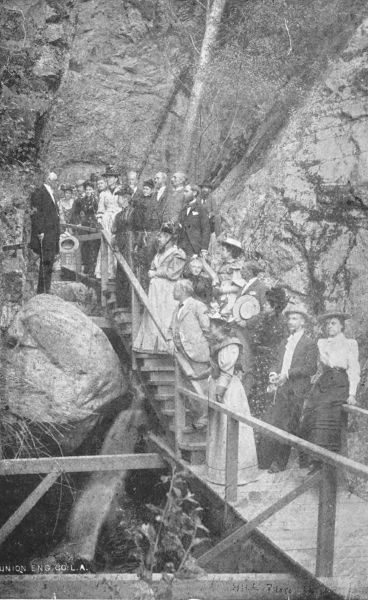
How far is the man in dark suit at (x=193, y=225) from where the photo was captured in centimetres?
496

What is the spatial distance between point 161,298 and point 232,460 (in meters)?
1.39

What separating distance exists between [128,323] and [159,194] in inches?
45.3

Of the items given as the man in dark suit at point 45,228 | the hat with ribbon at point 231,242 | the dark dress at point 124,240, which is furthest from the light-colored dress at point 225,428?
the man in dark suit at point 45,228

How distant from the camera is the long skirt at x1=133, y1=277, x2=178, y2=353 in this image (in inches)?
205

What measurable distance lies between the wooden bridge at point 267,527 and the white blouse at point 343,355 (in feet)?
0.70

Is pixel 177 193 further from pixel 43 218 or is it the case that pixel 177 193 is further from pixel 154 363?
pixel 154 363

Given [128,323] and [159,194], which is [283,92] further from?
[128,323]

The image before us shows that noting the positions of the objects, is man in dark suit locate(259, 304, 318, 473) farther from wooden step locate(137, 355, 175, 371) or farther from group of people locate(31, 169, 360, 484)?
wooden step locate(137, 355, 175, 371)

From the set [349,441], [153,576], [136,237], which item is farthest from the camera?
[136,237]

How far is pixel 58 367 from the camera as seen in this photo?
16.3 feet

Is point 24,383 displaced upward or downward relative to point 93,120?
downward

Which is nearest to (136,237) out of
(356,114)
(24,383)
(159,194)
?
(159,194)

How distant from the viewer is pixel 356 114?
15.5ft

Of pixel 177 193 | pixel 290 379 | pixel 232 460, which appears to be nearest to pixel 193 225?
pixel 177 193
